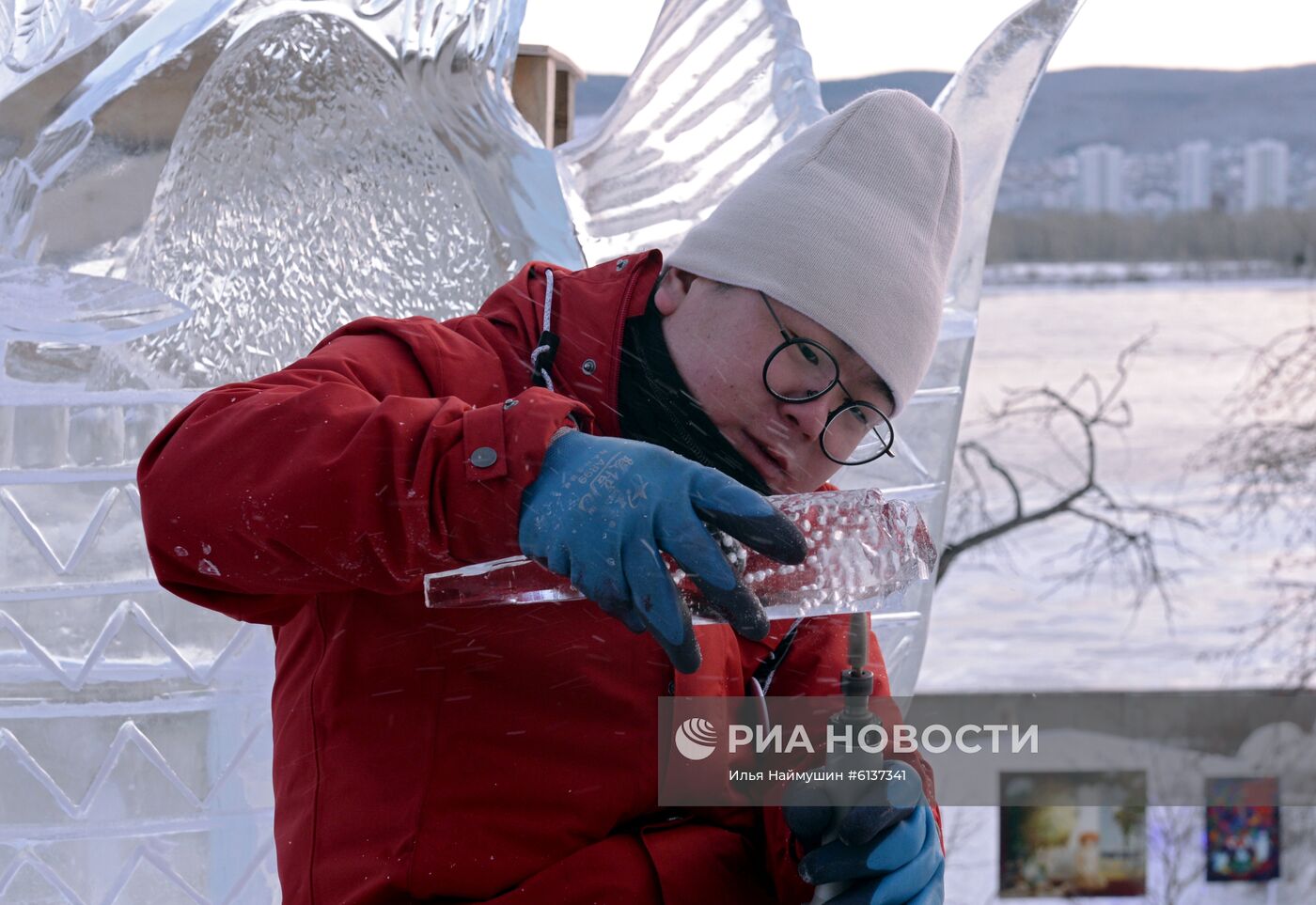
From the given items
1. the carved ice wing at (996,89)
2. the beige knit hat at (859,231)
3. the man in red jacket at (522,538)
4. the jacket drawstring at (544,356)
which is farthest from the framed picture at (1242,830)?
the jacket drawstring at (544,356)

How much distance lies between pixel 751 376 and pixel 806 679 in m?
0.38

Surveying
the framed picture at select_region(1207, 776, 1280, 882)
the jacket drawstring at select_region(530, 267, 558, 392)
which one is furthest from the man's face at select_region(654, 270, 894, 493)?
the framed picture at select_region(1207, 776, 1280, 882)

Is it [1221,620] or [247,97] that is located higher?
[247,97]

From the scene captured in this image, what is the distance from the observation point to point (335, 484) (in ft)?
3.05

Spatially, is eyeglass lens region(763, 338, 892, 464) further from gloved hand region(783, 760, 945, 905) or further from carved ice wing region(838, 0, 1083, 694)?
carved ice wing region(838, 0, 1083, 694)

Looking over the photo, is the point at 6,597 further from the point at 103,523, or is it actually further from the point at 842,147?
the point at 842,147

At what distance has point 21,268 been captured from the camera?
58.2 inches

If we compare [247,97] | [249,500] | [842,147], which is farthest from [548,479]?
[247,97]

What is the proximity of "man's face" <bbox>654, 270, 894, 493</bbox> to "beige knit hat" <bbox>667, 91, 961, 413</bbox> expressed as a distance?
0.06ft

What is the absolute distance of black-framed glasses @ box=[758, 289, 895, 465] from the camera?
1.18m

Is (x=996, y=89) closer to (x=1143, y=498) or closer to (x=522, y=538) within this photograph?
(x=522, y=538)

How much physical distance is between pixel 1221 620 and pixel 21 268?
431 centimetres

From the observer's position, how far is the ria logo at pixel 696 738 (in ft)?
4.10

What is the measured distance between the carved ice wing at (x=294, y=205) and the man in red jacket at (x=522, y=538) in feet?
1.45
